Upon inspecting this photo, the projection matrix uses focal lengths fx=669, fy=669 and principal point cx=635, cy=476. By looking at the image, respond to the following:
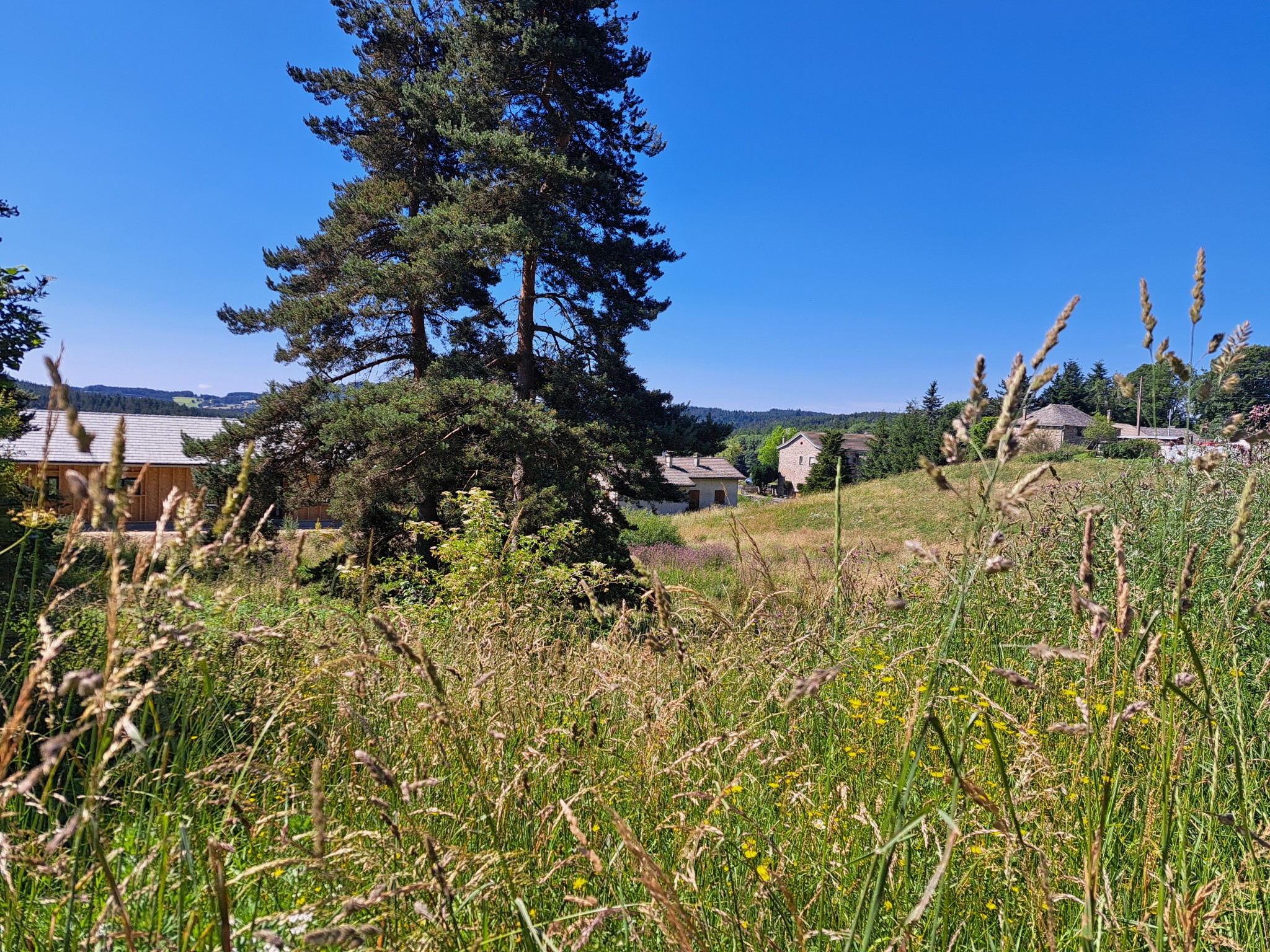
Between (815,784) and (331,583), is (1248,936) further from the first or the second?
(331,583)

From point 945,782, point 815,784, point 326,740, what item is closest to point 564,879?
point 815,784

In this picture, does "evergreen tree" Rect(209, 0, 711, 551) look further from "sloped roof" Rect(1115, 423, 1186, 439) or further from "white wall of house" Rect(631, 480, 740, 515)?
"white wall of house" Rect(631, 480, 740, 515)

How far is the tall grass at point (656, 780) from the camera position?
3.14 ft

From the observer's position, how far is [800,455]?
75875 mm

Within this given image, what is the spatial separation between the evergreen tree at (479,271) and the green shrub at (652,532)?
1147 centimetres

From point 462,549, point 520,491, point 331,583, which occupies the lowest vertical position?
point 331,583

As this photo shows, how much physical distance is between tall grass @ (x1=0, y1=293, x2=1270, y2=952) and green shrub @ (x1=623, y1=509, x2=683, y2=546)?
19640 millimetres

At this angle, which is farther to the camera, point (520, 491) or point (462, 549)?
point (520, 491)

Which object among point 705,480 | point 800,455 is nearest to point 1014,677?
point 705,480

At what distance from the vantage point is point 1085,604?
3.25ft

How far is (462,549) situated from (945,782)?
6769 millimetres

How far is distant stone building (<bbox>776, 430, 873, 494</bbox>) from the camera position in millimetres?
72625

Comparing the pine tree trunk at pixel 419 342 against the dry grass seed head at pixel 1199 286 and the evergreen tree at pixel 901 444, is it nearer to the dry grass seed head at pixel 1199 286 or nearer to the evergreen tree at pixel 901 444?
the dry grass seed head at pixel 1199 286

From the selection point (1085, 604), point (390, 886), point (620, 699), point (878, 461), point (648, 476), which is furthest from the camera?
point (878, 461)
